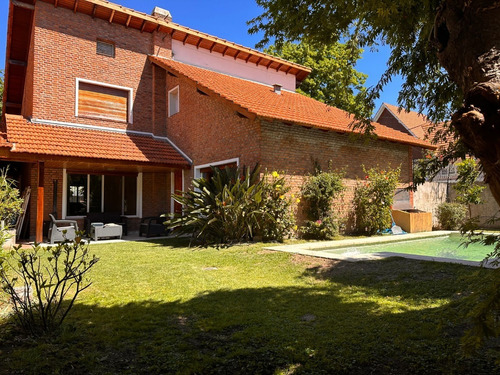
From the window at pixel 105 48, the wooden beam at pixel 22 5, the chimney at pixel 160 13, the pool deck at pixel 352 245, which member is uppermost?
the chimney at pixel 160 13

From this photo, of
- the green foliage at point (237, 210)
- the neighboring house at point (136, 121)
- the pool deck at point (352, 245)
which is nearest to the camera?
the pool deck at point (352, 245)

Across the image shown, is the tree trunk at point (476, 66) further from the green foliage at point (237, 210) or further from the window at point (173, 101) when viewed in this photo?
the window at point (173, 101)

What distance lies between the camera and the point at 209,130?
512 inches

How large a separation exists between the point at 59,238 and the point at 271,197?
6661mm

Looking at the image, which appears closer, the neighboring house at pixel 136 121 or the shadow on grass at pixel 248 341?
the shadow on grass at pixel 248 341

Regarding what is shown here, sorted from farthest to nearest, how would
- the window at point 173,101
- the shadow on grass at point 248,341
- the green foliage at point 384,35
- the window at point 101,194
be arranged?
the window at point 173,101 → the window at point 101,194 → the green foliage at point 384,35 → the shadow on grass at point 248,341

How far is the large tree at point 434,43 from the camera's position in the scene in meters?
1.72

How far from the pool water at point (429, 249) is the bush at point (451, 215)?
2.85 metres

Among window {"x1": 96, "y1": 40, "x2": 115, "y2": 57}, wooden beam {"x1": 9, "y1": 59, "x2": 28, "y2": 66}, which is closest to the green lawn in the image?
window {"x1": 96, "y1": 40, "x2": 115, "y2": 57}

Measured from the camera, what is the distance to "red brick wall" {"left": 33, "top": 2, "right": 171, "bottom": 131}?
13.4m

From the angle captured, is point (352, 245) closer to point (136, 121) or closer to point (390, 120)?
point (136, 121)

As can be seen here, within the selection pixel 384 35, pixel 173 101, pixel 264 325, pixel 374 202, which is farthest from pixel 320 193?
pixel 173 101

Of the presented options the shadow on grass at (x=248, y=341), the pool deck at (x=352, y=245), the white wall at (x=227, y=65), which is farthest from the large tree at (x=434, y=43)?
the white wall at (x=227, y=65)

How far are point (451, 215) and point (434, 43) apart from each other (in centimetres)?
1403
